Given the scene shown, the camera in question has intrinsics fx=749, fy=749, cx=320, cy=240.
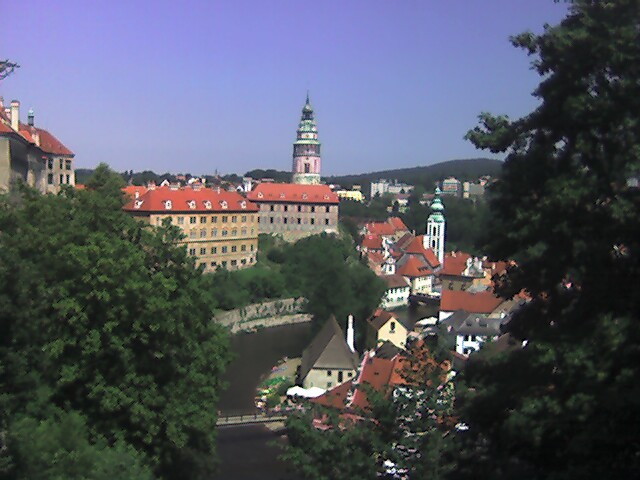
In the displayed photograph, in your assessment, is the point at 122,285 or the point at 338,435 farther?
the point at 122,285

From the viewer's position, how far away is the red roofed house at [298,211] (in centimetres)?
4925

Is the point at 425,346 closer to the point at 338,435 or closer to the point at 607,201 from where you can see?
Answer: the point at 338,435

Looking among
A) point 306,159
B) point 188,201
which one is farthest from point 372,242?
point 188,201

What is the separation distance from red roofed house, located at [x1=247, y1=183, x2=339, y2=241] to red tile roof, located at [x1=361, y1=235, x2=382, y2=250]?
4.77 meters

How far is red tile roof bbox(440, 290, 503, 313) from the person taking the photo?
28.9 metres

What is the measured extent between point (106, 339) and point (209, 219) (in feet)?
98.7

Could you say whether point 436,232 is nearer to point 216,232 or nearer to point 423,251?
point 423,251

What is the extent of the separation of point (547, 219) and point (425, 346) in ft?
8.80

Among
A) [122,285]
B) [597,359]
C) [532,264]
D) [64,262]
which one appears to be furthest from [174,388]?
[597,359]

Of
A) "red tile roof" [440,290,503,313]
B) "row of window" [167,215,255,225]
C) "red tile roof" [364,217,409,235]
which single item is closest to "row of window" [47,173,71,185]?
"row of window" [167,215,255,225]

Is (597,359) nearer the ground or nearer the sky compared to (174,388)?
nearer the sky

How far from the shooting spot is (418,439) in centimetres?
595

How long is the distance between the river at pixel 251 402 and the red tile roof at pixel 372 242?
2040 centimetres

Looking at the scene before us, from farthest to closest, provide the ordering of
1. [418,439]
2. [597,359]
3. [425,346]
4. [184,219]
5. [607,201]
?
[184,219] → [425,346] → [418,439] → [607,201] → [597,359]
